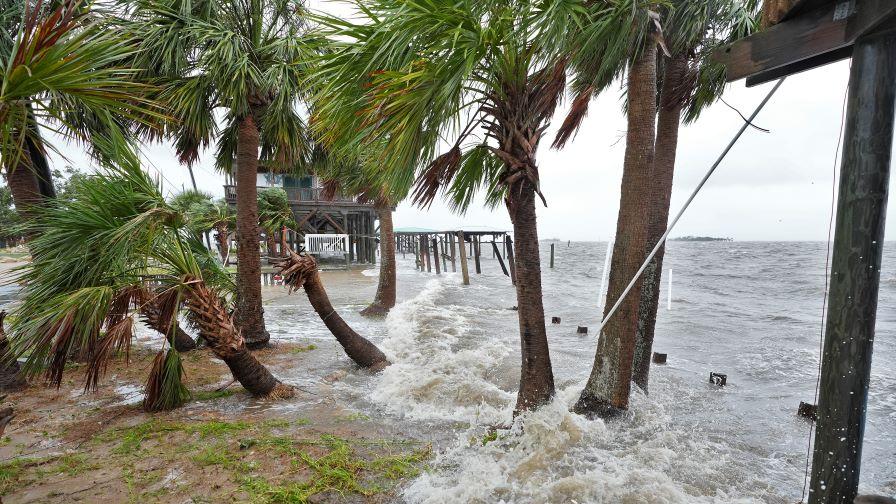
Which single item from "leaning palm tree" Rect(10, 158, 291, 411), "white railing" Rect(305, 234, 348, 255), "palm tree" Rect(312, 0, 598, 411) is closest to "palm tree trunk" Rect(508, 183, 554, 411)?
"palm tree" Rect(312, 0, 598, 411)

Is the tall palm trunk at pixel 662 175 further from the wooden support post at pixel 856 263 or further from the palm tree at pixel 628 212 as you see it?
the wooden support post at pixel 856 263

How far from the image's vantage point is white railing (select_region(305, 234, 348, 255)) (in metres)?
26.2

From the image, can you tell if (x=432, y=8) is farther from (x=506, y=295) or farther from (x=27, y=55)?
(x=506, y=295)

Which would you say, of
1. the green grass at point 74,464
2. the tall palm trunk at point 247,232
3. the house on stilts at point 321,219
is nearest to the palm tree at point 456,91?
the green grass at point 74,464

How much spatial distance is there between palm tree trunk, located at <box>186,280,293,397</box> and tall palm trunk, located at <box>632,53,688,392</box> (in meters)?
4.60

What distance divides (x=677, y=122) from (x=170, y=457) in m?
6.32

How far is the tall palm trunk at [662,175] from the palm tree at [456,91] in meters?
1.51

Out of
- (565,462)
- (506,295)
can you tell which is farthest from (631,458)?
(506,295)

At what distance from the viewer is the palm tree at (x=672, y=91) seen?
4637 mm

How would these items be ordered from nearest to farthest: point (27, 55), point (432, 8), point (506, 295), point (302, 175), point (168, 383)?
point (27, 55)
point (432, 8)
point (168, 383)
point (302, 175)
point (506, 295)

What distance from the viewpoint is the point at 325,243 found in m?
27.0

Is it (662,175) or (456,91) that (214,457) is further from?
(662,175)

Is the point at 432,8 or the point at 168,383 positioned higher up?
the point at 432,8

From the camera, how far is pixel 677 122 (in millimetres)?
5227
